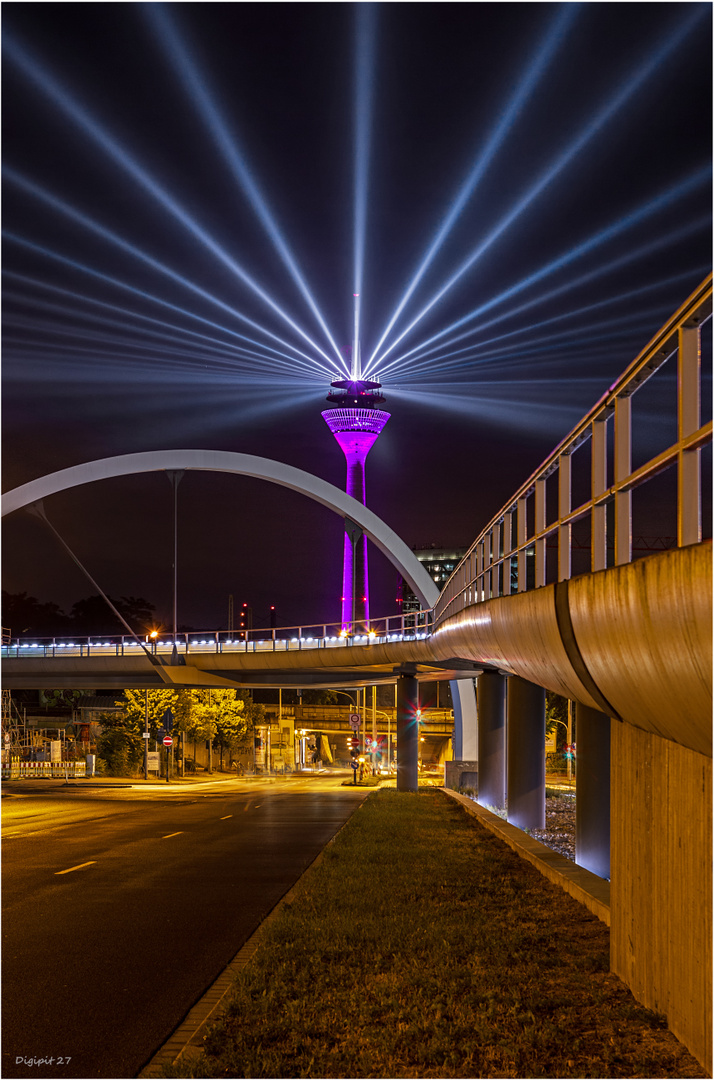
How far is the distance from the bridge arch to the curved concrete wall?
58.8 m

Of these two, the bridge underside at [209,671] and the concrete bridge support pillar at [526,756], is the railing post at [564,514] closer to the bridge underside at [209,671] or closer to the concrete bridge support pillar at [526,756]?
the concrete bridge support pillar at [526,756]

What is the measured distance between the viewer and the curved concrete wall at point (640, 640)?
604 centimetres

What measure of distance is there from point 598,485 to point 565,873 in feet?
18.9

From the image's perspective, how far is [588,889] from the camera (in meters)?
12.1

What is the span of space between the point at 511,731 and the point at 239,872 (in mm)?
9627

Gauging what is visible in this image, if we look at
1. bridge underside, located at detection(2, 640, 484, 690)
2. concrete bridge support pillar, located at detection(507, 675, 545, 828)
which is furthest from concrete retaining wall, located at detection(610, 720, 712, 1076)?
bridge underside, located at detection(2, 640, 484, 690)

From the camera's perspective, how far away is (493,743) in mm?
33125

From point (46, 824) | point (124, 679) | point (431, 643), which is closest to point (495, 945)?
point (46, 824)

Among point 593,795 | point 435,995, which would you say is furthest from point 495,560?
point 435,995

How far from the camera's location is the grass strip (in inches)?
272

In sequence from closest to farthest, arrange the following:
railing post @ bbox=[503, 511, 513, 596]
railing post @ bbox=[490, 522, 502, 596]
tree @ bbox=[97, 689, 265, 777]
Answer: railing post @ bbox=[503, 511, 513, 596]
railing post @ bbox=[490, 522, 502, 596]
tree @ bbox=[97, 689, 265, 777]

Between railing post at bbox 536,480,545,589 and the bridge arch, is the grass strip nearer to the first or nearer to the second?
railing post at bbox 536,480,545,589

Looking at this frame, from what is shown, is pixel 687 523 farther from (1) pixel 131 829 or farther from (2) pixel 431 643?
(2) pixel 431 643

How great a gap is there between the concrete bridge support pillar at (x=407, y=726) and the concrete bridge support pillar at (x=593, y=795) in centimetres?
2646
